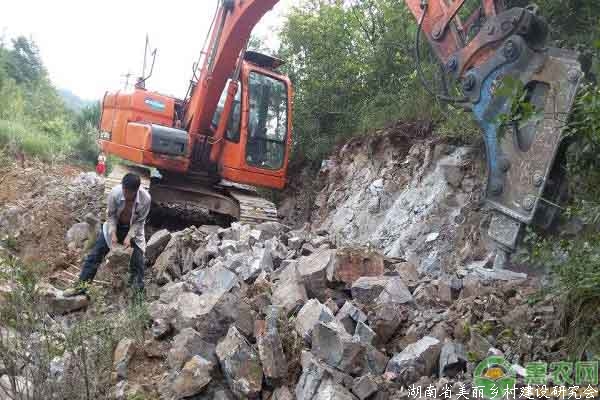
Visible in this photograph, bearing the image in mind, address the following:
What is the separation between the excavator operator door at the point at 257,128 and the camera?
7.46m

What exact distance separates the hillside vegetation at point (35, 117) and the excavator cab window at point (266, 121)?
5.17 m

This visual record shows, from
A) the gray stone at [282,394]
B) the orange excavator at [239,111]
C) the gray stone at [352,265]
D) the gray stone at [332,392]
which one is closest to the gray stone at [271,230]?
the orange excavator at [239,111]

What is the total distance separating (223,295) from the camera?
3.46 meters

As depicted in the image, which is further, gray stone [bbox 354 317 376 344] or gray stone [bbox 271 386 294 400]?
gray stone [bbox 354 317 376 344]

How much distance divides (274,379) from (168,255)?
2723 millimetres

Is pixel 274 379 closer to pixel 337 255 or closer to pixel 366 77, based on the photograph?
pixel 337 255

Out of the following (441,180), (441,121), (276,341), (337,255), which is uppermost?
(441,121)

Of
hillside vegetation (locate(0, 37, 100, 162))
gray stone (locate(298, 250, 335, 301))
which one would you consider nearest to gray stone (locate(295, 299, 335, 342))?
gray stone (locate(298, 250, 335, 301))

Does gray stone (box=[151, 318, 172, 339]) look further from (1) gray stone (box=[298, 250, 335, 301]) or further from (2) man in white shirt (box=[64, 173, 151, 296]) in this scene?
(2) man in white shirt (box=[64, 173, 151, 296])

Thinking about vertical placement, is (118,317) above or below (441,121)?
below

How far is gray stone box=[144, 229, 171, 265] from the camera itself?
553 cm

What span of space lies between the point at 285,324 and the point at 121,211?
2.32m

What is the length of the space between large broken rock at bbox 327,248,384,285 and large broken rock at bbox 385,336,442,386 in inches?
40.4

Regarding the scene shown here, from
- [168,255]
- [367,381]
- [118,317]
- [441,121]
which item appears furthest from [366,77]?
[367,381]
